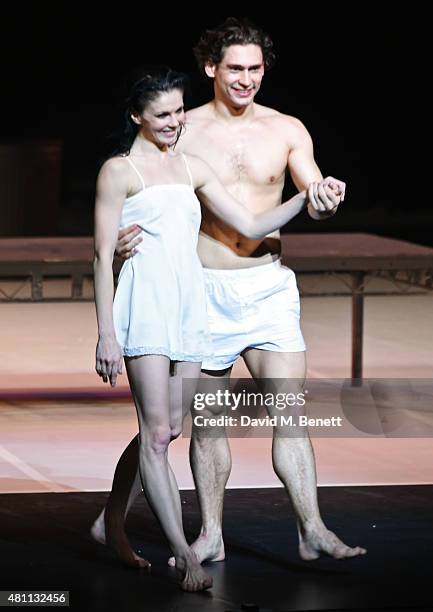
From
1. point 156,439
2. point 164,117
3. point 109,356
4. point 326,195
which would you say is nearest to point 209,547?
point 156,439

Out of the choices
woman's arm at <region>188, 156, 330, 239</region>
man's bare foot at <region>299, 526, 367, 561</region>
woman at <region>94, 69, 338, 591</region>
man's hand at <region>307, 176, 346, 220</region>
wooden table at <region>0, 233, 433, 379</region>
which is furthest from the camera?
wooden table at <region>0, 233, 433, 379</region>

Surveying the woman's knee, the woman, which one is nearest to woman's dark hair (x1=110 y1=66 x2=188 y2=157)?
the woman

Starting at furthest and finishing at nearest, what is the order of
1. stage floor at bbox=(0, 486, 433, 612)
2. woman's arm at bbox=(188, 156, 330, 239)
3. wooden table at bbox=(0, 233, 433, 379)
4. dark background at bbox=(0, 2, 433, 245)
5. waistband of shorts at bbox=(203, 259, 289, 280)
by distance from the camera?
dark background at bbox=(0, 2, 433, 245)
wooden table at bbox=(0, 233, 433, 379)
waistband of shorts at bbox=(203, 259, 289, 280)
woman's arm at bbox=(188, 156, 330, 239)
stage floor at bbox=(0, 486, 433, 612)

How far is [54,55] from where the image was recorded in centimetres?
→ 1603

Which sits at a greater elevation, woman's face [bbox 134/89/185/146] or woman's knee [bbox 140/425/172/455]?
woman's face [bbox 134/89/185/146]

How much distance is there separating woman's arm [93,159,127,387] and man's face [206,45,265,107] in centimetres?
59

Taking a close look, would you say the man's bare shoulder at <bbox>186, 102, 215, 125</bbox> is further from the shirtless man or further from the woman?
the woman

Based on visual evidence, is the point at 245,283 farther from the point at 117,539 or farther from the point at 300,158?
the point at 117,539

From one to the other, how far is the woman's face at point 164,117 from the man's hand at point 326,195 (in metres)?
0.43

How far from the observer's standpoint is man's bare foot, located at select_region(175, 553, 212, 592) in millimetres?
4332

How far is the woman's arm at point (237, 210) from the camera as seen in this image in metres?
4.59

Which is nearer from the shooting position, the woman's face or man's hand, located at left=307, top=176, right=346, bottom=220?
the woman's face

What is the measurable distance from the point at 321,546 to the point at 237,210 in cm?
103

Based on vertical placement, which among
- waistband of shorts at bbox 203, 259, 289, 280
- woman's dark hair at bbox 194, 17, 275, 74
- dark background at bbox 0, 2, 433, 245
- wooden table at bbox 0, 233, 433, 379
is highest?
woman's dark hair at bbox 194, 17, 275, 74
